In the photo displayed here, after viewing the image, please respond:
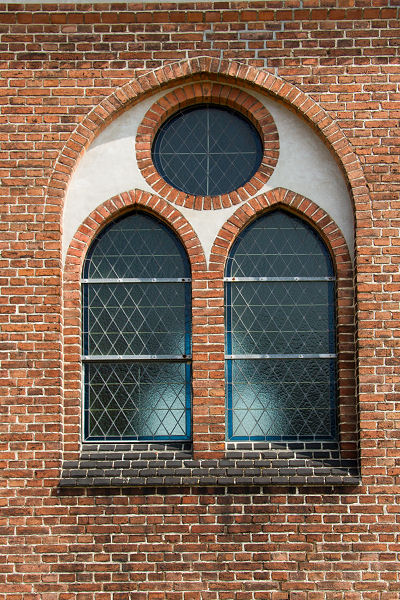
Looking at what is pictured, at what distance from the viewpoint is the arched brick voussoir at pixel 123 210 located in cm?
724

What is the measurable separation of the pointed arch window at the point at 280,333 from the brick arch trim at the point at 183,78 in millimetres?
841

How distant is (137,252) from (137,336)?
30.7 inches

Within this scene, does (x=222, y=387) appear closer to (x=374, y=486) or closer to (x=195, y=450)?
(x=195, y=450)

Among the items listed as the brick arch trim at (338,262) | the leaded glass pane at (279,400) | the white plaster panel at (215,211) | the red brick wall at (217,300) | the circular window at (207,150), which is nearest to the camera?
the red brick wall at (217,300)

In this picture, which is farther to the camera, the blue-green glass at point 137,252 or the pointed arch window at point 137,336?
the blue-green glass at point 137,252

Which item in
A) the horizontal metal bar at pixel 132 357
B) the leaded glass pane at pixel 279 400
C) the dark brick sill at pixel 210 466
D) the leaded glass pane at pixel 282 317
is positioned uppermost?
the leaded glass pane at pixel 282 317

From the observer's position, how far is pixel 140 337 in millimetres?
7234

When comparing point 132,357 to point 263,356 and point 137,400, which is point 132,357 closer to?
point 137,400

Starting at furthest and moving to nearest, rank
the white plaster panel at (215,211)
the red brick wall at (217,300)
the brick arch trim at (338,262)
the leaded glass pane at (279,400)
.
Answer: the white plaster panel at (215,211)
the leaded glass pane at (279,400)
the brick arch trim at (338,262)
the red brick wall at (217,300)

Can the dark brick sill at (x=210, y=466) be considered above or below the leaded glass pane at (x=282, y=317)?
below

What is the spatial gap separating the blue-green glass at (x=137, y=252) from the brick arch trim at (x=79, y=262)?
0.33ft

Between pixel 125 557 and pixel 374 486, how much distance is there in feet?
7.15

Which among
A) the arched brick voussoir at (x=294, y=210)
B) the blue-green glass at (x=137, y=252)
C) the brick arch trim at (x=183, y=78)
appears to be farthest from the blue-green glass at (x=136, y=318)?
the brick arch trim at (x=183, y=78)

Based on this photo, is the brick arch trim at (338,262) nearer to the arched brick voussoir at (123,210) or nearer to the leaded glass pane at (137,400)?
the arched brick voussoir at (123,210)
